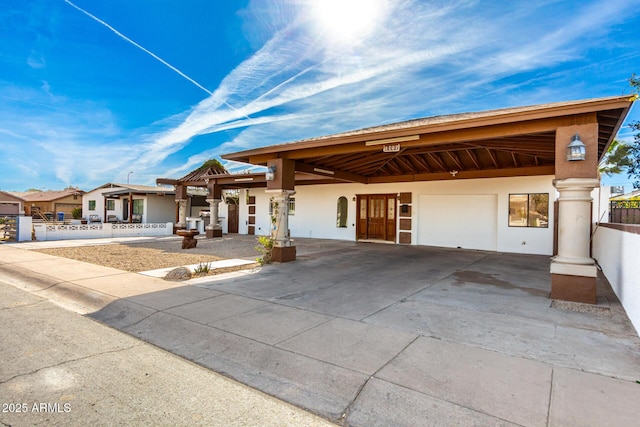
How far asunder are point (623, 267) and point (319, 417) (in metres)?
5.44

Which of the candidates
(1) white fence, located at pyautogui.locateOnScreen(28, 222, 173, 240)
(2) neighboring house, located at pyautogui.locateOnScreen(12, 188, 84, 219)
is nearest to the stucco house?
(1) white fence, located at pyautogui.locateOnScreen(28, 222, 173, 240)

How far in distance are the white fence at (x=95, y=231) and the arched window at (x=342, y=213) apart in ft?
35.6

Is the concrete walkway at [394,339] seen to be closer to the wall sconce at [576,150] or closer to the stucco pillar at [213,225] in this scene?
the wall sconce at [576,150]

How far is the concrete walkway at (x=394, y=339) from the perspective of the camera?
7.84ft

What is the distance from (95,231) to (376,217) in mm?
14704

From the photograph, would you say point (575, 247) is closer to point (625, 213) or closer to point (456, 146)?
point (456, 146)

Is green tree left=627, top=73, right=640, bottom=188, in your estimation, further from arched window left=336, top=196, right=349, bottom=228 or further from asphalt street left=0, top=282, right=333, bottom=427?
asphalt street left=0, top=282, right=333, bottom=427

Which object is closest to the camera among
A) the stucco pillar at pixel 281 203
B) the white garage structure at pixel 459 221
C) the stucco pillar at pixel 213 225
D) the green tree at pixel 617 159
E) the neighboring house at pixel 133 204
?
the stucco pillar at pixel 281 203

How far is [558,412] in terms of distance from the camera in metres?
2.24

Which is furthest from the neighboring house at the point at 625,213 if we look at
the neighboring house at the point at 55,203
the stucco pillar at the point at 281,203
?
the neighboring house at the point at 55,203

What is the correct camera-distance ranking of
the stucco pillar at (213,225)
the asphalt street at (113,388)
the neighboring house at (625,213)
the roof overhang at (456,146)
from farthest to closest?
the stucco pillar at (213,225), the neighboring house at (625,213), the roof overhang at (456,146), the asphalt street at (113,388)

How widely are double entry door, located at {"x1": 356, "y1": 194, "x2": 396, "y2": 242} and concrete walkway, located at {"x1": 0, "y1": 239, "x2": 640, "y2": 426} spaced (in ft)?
24.7

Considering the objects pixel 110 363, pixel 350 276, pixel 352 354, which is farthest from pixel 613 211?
pixel 110 363

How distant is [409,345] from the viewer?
3406 mm
